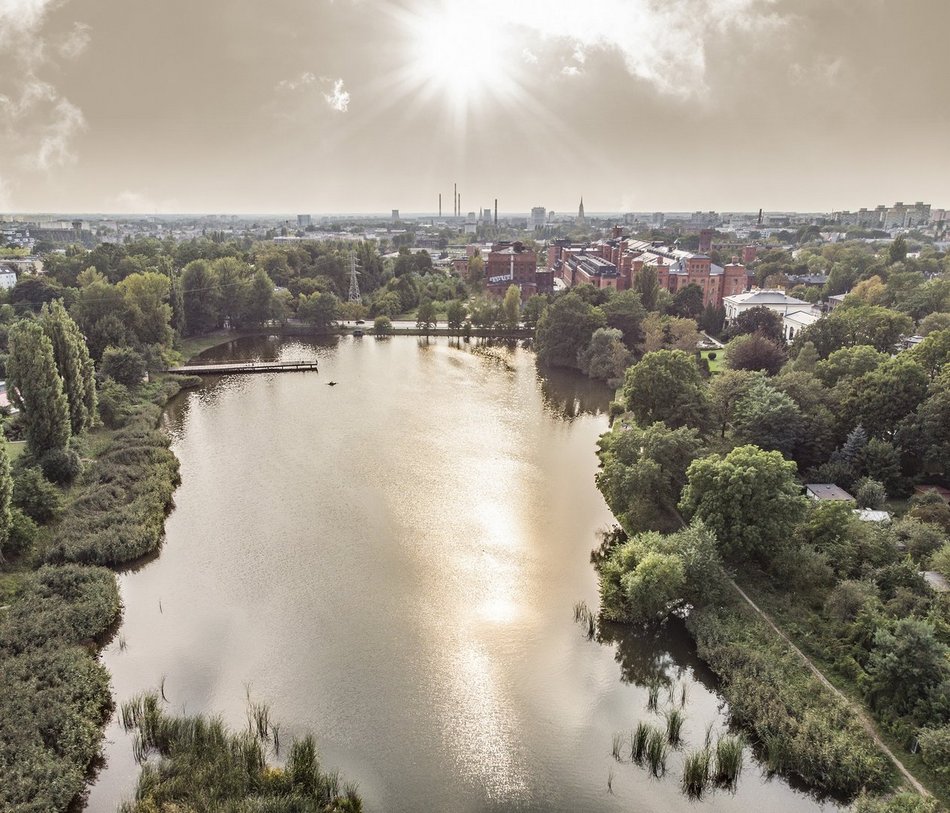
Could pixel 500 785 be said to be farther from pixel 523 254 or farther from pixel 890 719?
pixel 523 254

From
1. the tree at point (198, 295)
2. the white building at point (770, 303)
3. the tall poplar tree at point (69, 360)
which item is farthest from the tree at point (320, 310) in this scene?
the white building at point (770, 303)

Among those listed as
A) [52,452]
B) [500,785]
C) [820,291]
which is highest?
[820,291]

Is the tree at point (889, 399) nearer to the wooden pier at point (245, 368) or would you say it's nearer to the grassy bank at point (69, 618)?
the grassy bank at point (69, 618)

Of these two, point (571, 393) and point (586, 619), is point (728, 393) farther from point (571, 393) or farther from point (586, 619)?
point (586, 619)

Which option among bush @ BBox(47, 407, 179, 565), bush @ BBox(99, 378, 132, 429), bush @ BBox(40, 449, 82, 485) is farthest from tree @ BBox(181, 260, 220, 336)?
bush @ BBox(40, 449, 82, 485)

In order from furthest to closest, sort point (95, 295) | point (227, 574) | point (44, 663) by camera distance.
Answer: point (95, 295)
point (227, 574)
point (44, 663)

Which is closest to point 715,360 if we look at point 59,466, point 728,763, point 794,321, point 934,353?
point 794,321

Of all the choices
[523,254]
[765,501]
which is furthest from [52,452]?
[523,254]
